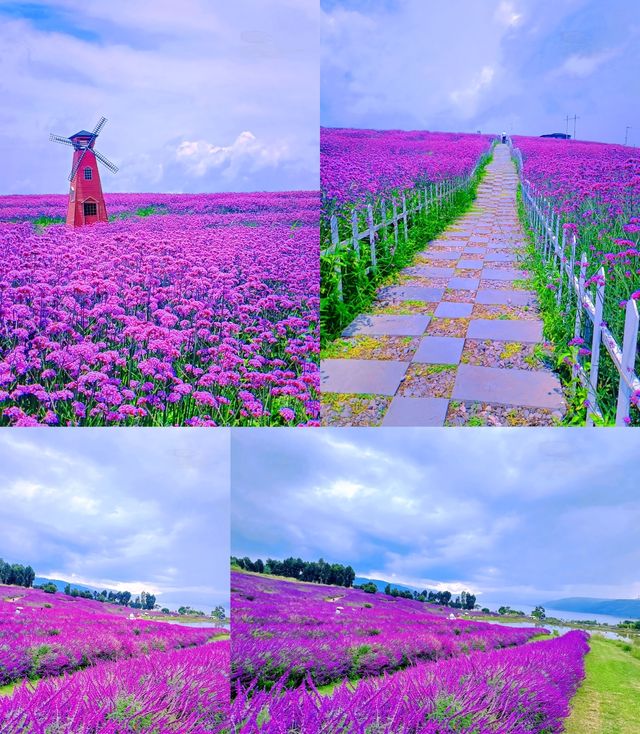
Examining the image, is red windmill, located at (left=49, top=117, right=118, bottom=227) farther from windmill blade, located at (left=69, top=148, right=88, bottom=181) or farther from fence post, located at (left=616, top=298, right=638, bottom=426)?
fence post, located at (left=616, top=298, right=638, bottom=426)

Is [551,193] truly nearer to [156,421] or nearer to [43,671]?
[156,421]

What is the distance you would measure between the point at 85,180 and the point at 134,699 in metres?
3.32

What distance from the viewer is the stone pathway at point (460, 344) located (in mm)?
3914

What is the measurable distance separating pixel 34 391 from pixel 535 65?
3856 millimetres

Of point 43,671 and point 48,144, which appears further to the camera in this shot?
point 48,144

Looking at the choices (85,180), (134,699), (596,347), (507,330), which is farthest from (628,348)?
(85,180)

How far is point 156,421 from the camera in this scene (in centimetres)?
418

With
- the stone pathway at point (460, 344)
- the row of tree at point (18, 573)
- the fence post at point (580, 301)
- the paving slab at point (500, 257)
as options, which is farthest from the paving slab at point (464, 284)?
the row of tree at point (18, 573)

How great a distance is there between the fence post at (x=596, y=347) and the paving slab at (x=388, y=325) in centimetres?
105

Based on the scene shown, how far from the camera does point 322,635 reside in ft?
12.1

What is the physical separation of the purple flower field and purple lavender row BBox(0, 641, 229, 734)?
1466mm

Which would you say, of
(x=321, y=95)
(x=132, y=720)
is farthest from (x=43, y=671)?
(x=321, y=95)

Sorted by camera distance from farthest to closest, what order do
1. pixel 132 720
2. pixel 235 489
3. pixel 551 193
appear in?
pixel 551 193 → pixel 235 489 → pixel 132 720

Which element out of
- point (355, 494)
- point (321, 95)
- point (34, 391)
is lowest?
point (355, 494)
